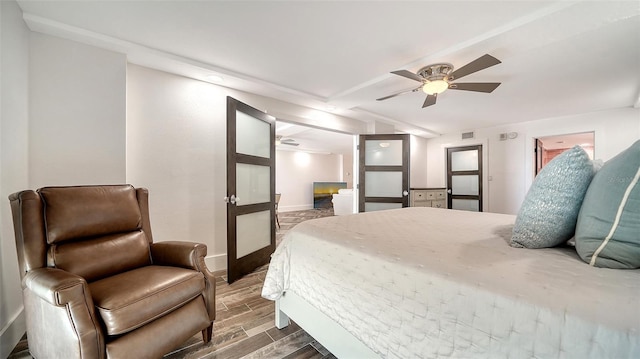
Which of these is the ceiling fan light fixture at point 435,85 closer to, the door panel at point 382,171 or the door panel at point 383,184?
the door panel at point 382,171

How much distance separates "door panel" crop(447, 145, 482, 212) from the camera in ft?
17.5

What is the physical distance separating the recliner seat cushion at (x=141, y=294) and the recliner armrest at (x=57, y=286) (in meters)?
0.12

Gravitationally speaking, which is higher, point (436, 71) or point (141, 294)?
point (436, 71)

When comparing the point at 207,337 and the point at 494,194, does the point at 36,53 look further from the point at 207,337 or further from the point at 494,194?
the point at 494,194

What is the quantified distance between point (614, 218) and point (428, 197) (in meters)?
4.85

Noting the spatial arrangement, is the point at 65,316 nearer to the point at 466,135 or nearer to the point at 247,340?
the point at 247,340

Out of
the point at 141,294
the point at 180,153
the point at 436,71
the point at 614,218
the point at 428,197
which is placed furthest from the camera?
the point at 428,197

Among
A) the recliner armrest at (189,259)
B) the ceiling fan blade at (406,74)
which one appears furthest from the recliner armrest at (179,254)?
the ceiling fan blade at (406,74)

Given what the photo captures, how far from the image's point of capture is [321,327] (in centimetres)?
135

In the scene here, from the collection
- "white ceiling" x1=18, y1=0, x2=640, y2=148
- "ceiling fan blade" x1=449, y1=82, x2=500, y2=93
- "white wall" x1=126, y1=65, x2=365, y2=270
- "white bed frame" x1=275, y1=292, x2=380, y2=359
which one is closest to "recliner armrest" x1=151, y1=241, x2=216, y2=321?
"white bed frame" x1=275, y1=292, x2=380, y2=359

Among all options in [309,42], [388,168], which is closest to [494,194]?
[388,168]

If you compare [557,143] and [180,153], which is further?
[557,143]

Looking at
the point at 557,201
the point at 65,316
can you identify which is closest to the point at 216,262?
the point at 65,316

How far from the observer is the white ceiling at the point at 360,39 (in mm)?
1689
